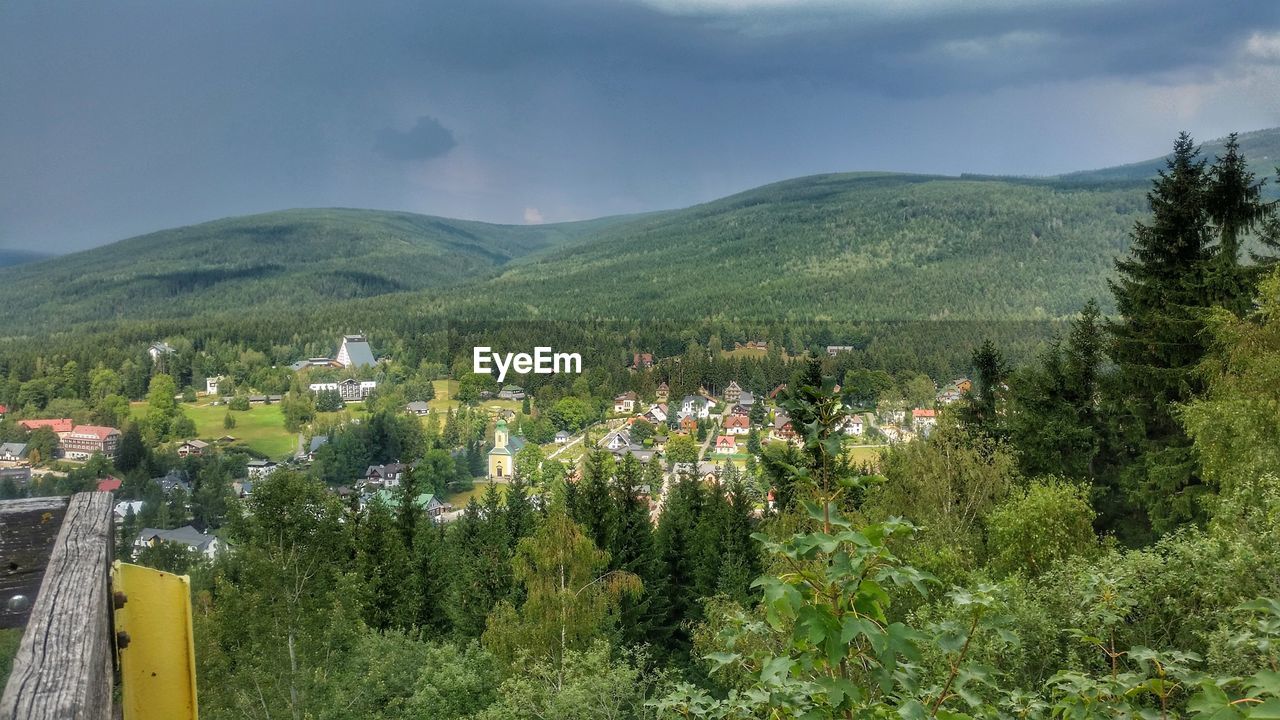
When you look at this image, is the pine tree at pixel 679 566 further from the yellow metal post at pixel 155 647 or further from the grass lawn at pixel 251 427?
the grass lawn at pixel 251 427

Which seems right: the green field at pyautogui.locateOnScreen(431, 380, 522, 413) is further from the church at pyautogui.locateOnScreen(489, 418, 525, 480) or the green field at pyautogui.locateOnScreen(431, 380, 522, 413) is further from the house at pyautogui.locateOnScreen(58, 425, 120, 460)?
the house at pyautogui.locateOnScreen(58, 425, 120, 460)

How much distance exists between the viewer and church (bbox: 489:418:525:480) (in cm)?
7506

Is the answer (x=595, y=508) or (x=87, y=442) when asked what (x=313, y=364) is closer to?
(x=87, y=442)

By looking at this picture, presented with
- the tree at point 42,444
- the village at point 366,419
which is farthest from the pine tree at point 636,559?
the tree at point 42,444

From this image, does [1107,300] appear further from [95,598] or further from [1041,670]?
[95,598]

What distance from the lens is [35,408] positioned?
3479 inches

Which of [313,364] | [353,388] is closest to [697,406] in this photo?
[353,388]

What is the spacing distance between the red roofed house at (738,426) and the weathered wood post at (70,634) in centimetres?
7847

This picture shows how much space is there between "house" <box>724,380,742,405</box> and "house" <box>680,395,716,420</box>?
2.65 meters

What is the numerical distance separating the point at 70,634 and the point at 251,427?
329 ft

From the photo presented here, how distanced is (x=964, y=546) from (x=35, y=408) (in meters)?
105

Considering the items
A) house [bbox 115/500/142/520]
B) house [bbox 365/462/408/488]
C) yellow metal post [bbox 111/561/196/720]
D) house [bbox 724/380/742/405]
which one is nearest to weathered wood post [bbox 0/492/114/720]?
yellow metal post [bbox 111/561/196/720]

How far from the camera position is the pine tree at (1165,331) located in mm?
14500

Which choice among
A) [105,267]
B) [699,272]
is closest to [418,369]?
[699,272]
